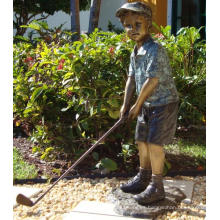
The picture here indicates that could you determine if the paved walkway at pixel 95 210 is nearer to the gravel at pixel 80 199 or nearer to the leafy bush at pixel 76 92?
the gravel at pixel 80 199

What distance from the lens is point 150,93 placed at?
116 inches

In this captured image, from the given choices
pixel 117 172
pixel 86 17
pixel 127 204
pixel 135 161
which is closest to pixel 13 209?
pixel 127 204

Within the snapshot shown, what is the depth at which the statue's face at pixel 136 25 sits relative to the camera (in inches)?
114

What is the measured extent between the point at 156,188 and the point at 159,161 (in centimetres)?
25

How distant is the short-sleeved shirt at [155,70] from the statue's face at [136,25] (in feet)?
0.31

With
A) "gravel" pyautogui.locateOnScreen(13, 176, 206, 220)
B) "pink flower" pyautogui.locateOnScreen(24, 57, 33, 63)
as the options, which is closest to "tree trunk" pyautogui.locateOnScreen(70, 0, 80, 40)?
"pink flower" pyautogui.locateOnScreen(24, 57, 33, 63)

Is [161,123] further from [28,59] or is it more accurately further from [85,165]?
[28,59]

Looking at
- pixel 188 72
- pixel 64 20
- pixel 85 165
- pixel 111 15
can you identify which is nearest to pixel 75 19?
pixel 188 72

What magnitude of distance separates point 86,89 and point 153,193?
56.1 inches

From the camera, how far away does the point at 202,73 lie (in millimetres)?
4680

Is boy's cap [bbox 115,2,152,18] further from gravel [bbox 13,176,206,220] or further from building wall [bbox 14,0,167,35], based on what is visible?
building wall [bbox 14,0,167,35]

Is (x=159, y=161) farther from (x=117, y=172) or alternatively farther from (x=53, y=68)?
(x=53, y=68)

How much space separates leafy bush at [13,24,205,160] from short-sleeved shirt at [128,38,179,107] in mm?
863

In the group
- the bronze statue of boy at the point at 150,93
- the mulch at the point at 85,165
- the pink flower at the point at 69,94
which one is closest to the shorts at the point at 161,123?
the bronze statue of boy at the point at 150,93
